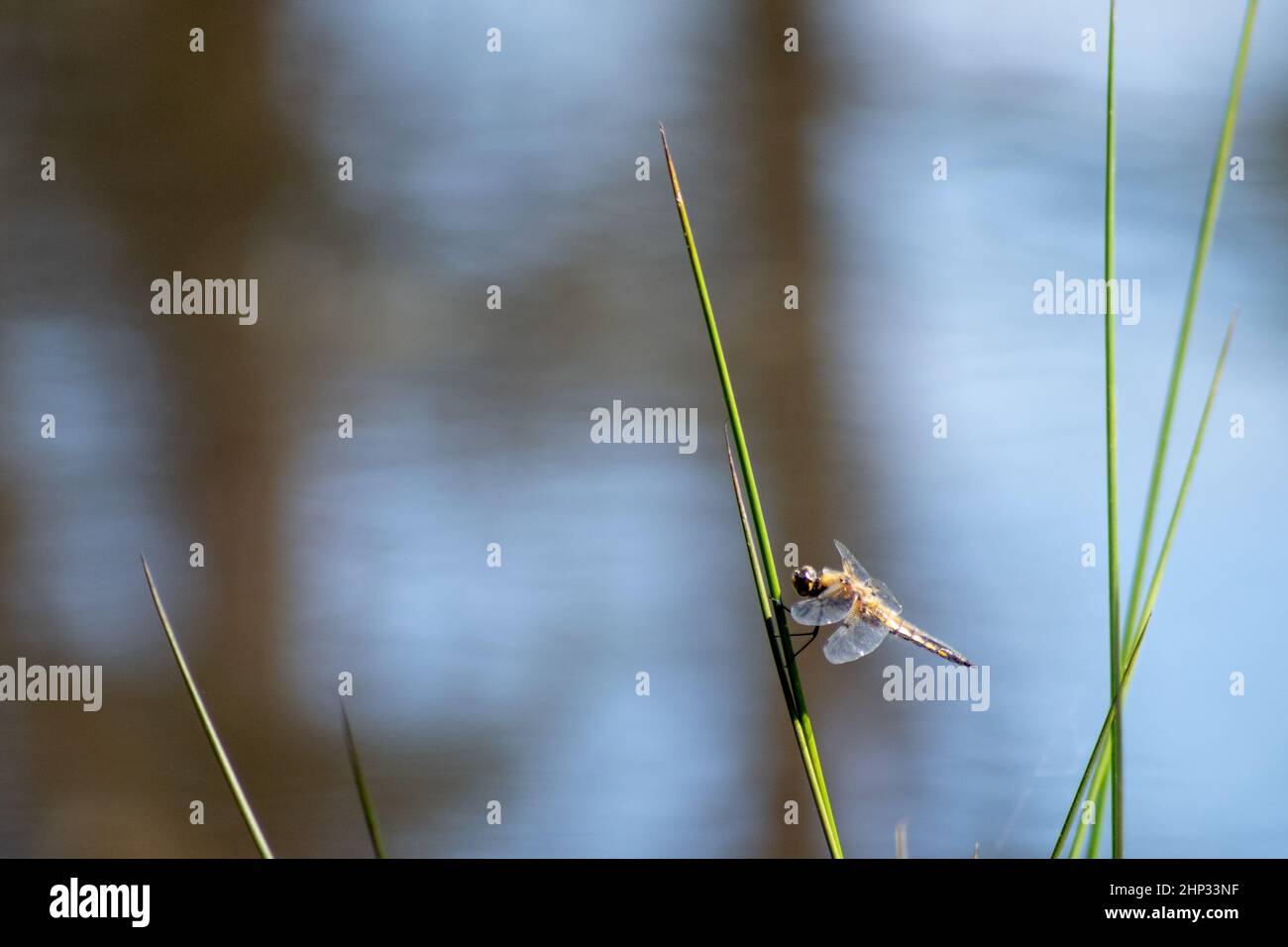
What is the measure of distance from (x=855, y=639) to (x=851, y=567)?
0.06 metres

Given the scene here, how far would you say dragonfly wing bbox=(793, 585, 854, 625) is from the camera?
0.67 meters

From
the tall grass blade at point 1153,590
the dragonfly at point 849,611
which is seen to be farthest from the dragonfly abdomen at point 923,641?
the tall grass blade at point 1153,590

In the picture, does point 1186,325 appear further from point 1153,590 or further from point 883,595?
point 883,595

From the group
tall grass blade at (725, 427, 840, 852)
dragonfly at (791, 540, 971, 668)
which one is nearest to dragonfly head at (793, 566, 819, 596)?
dragonfly at (791, 540, 971, 668)

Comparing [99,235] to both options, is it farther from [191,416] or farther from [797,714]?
[797,714]

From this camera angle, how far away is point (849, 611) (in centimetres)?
69

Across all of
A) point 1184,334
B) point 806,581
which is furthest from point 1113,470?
point 806,581

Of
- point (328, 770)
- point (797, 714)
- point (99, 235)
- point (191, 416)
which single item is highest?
point (99, 235)

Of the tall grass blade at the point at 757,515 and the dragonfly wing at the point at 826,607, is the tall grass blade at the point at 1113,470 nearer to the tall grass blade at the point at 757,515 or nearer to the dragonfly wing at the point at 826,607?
the tall grass blade at the point at 757,515

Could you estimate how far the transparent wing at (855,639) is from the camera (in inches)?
27.0

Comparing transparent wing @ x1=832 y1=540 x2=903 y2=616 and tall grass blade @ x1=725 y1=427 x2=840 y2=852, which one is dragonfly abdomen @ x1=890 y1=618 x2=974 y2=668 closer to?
transparent wing @ x1=832 y1=540 x2=903 y2=616
